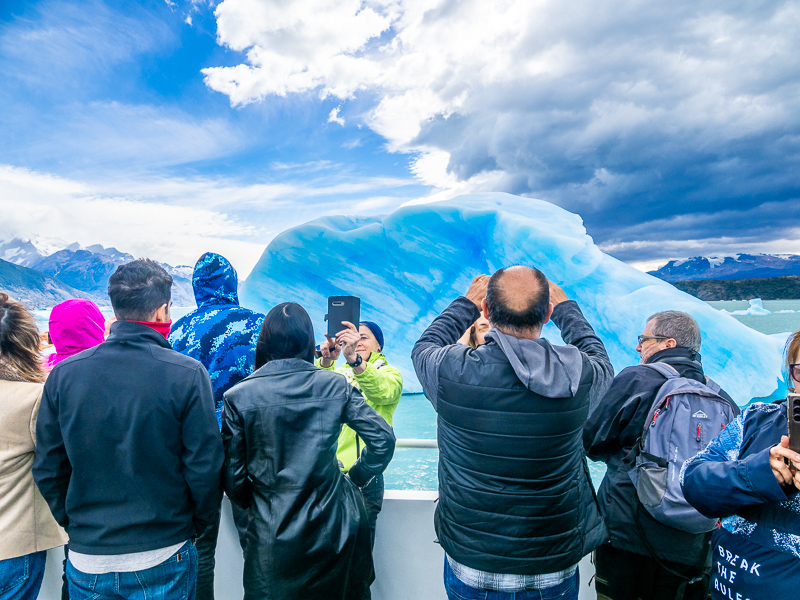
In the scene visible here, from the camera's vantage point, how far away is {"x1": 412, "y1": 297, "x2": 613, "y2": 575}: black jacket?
1100 millimetres

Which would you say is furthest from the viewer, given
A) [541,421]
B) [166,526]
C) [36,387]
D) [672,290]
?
[672,290]

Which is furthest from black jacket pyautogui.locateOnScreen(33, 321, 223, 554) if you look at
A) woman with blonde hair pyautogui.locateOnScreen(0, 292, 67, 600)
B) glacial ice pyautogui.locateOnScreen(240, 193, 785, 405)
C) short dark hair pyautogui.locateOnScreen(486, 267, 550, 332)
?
glacial ice pyautogui.locateOnScreen(240, 193, 785, 405)

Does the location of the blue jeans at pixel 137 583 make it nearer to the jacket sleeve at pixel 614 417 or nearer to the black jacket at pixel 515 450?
the black jacket at pixel 515 450

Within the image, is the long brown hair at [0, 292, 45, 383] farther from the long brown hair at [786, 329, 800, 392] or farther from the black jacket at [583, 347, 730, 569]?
the long brown hair at [786, 329, 800, 392]

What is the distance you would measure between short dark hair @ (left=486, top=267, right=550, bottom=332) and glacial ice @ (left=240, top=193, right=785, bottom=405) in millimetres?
6568

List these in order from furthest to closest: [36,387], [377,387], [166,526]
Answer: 1. [377,387]
2. [36,387]
3. [166,526]

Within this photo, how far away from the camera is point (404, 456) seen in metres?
5.83

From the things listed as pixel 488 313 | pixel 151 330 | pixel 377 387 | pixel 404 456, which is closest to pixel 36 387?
pixel 151 330

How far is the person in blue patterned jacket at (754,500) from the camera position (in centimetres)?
86

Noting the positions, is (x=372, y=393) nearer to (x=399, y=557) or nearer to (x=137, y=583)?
(x=399, y=557)

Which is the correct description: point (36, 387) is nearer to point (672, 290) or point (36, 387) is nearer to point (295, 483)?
point (295, 483)

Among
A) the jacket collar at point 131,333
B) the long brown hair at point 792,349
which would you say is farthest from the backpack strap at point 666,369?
the jacket collar at point 131,333

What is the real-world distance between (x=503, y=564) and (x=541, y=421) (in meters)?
0.37

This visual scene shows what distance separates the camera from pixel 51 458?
1215 mm
